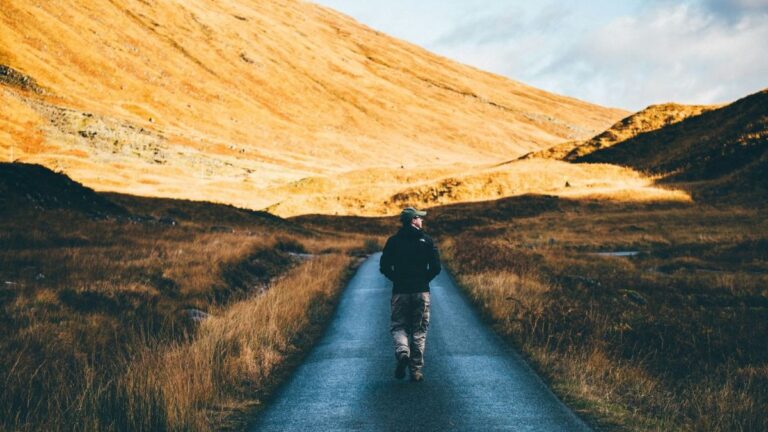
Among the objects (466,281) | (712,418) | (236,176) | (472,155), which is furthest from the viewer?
(472,155)

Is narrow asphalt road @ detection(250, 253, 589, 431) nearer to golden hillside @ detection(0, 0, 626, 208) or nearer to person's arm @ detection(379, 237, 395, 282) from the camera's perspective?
person's arm @ detection(379, 237, 395, 282)

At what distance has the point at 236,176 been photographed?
88.3m

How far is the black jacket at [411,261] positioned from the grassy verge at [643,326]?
236 cm

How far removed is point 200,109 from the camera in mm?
133875

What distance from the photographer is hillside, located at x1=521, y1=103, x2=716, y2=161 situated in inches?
3253

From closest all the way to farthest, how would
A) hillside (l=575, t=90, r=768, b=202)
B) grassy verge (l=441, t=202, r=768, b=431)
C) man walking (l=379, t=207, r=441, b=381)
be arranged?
grassy verge (l=441, t=202, r=768, b=431) → man walking (l=379, t=207, r=441, b=381) → hillside (l=575, t=90, r=768, b=202)

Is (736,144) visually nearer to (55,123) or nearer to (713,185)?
(713,185)

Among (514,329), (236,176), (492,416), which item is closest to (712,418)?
(492,416)

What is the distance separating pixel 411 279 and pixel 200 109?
133 metres

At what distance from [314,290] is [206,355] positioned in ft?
26.8

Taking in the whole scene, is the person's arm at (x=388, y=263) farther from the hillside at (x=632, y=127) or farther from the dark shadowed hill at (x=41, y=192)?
the hillside at (x=632, y=127)

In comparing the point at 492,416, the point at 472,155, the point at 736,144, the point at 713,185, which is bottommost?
the point at 492,416

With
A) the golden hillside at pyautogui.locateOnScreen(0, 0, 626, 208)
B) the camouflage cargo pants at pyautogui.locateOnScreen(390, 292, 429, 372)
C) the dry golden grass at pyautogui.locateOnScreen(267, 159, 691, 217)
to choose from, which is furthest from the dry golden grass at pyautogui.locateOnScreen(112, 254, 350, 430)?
the golden hillside at pyautogui.locateOnScreen(0, 0, 626, 208)

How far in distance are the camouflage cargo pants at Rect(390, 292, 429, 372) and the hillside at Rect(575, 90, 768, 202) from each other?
170 ft
